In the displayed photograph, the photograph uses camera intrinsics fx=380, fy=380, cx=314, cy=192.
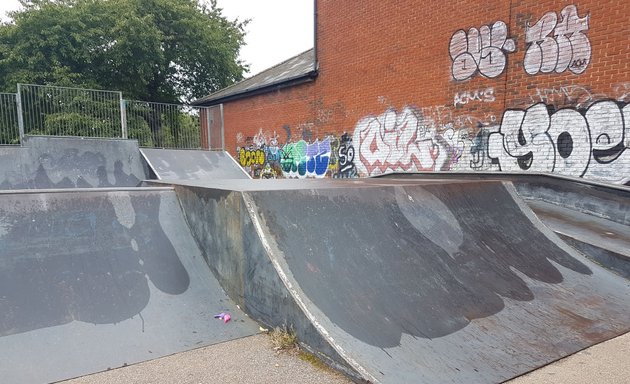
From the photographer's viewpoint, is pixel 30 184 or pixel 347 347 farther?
pixel 30 184

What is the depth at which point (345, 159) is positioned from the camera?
40.8ft

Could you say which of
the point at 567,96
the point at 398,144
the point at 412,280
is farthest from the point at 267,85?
the point at 412,280

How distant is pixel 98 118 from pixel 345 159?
9.18 metres

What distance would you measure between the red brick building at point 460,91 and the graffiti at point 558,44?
0.02 metres

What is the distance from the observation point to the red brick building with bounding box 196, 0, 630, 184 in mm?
6996

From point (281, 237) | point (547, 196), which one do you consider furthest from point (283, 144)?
point (281, 237)

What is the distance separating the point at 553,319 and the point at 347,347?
201 cm

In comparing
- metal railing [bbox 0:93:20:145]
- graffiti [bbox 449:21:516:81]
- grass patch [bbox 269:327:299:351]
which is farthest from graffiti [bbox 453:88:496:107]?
metal railing [bbox 0:93:20:145]

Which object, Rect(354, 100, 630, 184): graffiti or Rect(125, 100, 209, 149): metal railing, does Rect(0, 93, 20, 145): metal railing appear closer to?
Rect(125, 100, 209, 149): metal railing

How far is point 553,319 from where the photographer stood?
328 cm

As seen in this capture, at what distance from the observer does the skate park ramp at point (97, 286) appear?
2.63 meters

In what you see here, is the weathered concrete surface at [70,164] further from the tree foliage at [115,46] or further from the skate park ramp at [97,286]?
the tree foliage at [115,46]

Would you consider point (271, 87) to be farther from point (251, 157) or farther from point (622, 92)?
point (622, 92)

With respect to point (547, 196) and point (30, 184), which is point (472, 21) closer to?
point (547, 196)
